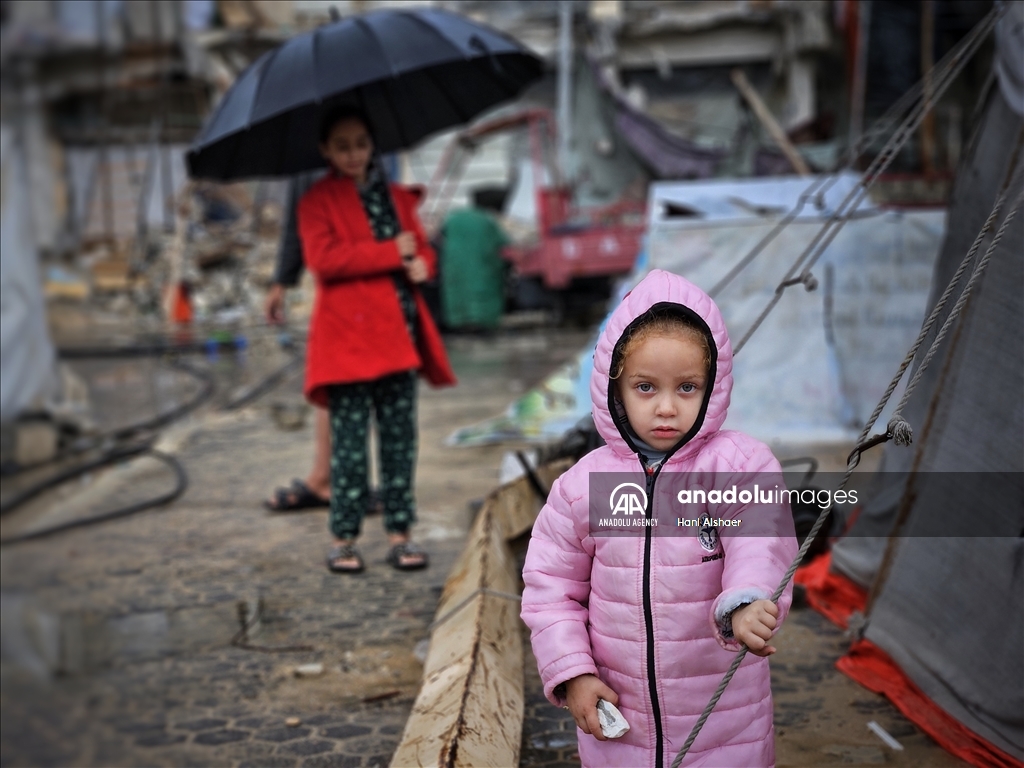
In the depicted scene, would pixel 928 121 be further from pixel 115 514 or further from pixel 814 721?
pixel 814 721

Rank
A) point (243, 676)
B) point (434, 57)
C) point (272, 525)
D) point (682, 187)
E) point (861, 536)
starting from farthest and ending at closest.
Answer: point (682, 187) < point (272, 525) < point (434, 57) < point (861, 536) < point (243, 676)

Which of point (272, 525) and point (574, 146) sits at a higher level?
point (574, 146)

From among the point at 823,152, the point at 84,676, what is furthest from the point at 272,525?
the point at 823,152

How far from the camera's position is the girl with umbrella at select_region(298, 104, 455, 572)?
409 cm

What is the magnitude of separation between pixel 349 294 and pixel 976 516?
95.5 inches

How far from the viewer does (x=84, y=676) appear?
11.5 feet

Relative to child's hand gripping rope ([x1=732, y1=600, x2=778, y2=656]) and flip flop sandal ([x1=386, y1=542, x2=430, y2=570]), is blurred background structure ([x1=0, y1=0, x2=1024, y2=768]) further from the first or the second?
child's hand gripping rope ([x1=732, y1=600, x2=778, y2=656])

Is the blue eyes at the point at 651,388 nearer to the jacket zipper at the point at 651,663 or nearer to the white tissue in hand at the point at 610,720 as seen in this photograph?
the jacket zipper at the point at 651,663

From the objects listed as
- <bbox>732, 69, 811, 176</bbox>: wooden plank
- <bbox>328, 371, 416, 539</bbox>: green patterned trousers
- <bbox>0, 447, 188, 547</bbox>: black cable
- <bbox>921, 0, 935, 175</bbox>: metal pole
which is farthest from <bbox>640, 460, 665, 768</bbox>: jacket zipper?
<bbox>732, 69, 811, 176</bbox>: wooden plank

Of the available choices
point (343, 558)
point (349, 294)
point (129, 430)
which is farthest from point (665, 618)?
point (129, 430)

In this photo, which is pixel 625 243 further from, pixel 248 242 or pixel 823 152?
pixel 248 242

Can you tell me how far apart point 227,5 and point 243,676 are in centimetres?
1901

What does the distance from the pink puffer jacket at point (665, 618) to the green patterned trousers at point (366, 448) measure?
2.39 meters

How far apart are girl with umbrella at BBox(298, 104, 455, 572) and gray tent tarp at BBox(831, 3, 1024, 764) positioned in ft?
6.37
